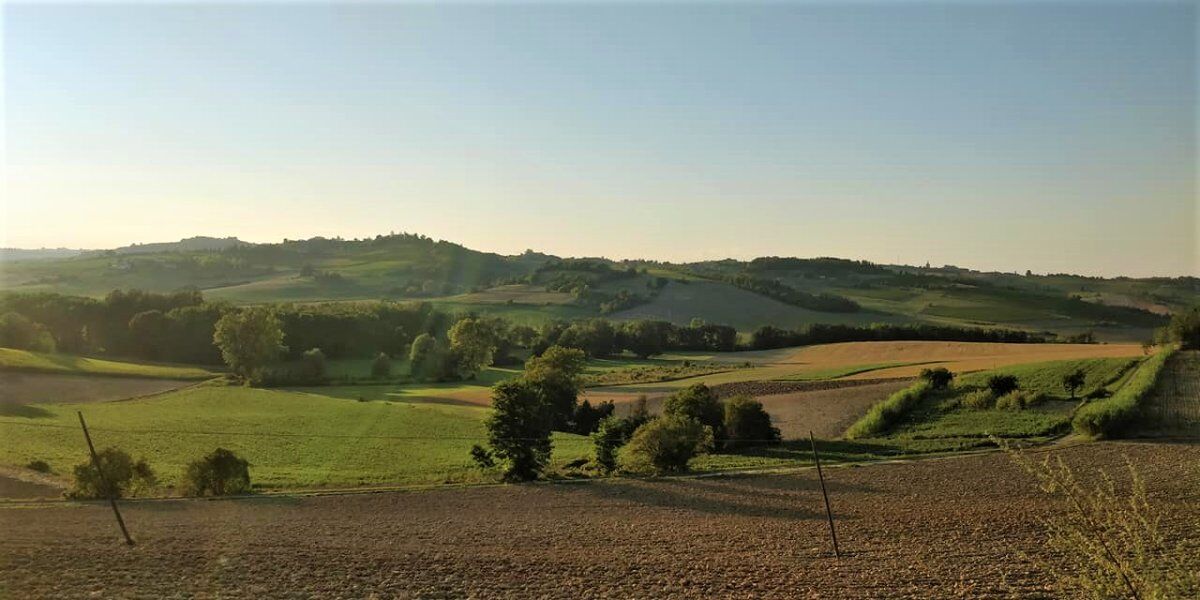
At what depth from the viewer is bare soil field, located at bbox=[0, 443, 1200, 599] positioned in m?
18.4

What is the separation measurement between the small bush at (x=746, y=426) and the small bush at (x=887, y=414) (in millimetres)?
5472

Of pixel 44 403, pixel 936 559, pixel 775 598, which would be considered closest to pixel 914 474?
pixel 936 559

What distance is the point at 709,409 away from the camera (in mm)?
43562

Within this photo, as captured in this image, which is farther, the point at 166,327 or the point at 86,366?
the point at 166,327

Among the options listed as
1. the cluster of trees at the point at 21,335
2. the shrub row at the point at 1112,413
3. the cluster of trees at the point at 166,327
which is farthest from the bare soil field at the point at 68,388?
the shrub row at the point at 1112,413

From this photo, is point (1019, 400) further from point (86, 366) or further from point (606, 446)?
point (86, 366)

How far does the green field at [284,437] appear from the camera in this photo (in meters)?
36.8

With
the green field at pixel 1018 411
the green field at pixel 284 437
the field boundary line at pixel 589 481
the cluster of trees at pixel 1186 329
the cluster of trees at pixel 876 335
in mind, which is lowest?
the green field at pixel 284 437

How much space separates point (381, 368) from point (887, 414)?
170 feet

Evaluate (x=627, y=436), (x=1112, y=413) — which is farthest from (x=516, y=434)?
(x=1112, y=413)

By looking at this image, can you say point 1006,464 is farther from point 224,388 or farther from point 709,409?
point 224,388

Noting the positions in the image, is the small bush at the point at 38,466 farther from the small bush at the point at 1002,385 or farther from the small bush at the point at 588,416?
the small bush at the point at 1002,385

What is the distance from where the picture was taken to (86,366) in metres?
69.6

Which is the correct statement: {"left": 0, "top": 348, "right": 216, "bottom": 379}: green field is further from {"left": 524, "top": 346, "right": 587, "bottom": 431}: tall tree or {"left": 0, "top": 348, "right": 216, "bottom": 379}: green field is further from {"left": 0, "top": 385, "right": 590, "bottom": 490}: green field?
{"left": 524, "top": 346, "right": 587, "bottom": 431}: tall tree
